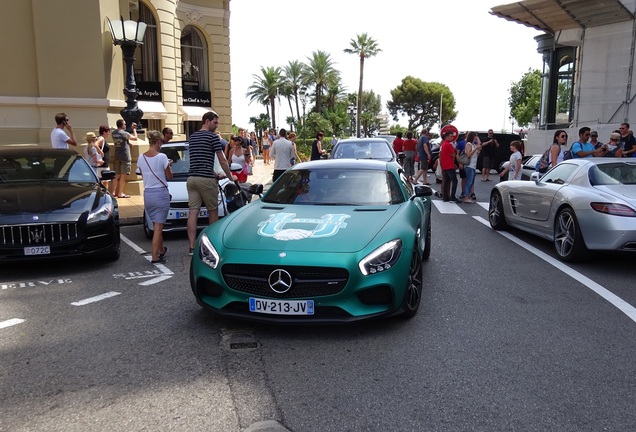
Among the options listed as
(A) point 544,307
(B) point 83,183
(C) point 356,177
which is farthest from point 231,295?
(B) point 83,183

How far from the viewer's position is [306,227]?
16.0 feet

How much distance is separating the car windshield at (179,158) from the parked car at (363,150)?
510 cm

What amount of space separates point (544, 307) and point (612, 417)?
2.20m

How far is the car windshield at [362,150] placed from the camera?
14.7 metres

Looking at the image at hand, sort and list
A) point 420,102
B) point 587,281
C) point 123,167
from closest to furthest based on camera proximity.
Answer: point 587,281, point 123,167, point 420,102

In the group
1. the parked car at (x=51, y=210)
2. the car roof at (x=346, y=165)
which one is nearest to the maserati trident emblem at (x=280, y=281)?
the car roof at (x=346, y=165)

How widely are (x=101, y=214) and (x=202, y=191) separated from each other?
50.1 inches

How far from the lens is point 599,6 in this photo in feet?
88.8

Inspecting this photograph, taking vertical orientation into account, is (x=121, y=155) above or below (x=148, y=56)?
below

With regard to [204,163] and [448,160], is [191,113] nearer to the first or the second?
[448,160]

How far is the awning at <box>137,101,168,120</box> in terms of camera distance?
72.8 ft

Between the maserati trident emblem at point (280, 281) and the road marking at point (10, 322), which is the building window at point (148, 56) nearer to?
the road marking at point (10, 322)

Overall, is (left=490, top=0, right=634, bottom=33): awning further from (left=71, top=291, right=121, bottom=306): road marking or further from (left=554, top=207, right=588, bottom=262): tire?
(left=71, top=291, right=121, bottom=306): road marking

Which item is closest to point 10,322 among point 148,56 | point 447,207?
point 447,207
